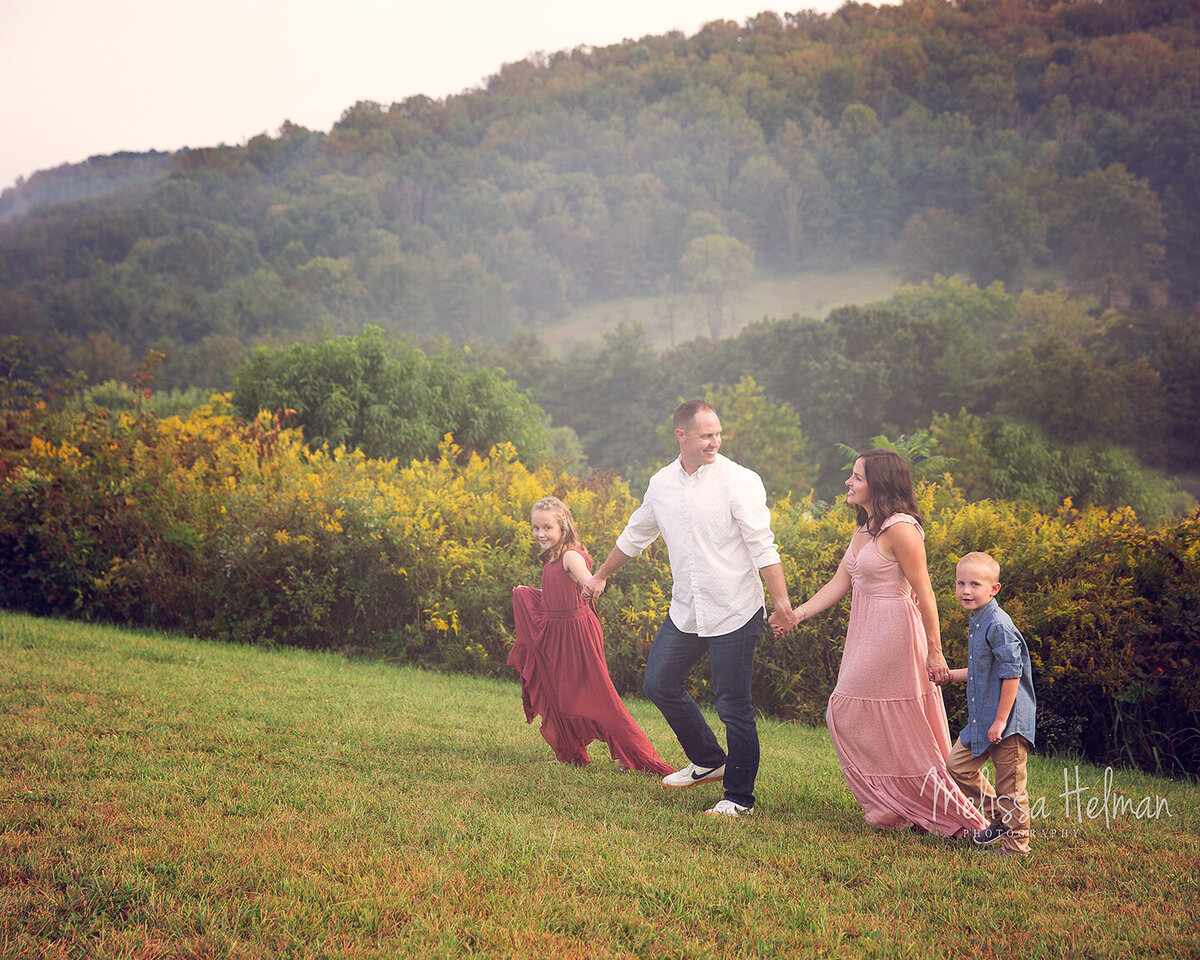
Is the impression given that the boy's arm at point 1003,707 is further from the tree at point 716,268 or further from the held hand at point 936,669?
the tree at point 716,268

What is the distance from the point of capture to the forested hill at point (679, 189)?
257 feet

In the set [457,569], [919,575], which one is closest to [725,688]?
[919,575]

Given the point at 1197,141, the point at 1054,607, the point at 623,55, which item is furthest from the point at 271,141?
the point at 1054,607

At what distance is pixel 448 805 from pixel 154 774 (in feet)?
5.11

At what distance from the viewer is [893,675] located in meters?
4.37

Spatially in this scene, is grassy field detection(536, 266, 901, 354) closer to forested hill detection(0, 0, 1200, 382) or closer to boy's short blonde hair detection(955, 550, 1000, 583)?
forested hill detection(0, 0, 1200, 382)

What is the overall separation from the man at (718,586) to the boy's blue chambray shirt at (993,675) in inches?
35.8

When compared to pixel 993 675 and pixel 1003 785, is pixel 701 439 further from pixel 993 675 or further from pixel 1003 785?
pixel 1003 785

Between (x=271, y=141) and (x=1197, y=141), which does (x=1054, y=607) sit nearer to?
(x=1197, y=141)

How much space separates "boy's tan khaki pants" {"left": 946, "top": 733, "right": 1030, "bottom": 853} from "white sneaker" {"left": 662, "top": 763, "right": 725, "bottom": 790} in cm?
126

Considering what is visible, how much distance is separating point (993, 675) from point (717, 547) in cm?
149

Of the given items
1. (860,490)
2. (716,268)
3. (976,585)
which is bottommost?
(976,585)

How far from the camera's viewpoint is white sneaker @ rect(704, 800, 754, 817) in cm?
446

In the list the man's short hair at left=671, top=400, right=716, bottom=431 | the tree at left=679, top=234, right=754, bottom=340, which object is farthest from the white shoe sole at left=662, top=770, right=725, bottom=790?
the tree at left=679, top=234, right=754, bottom=340
